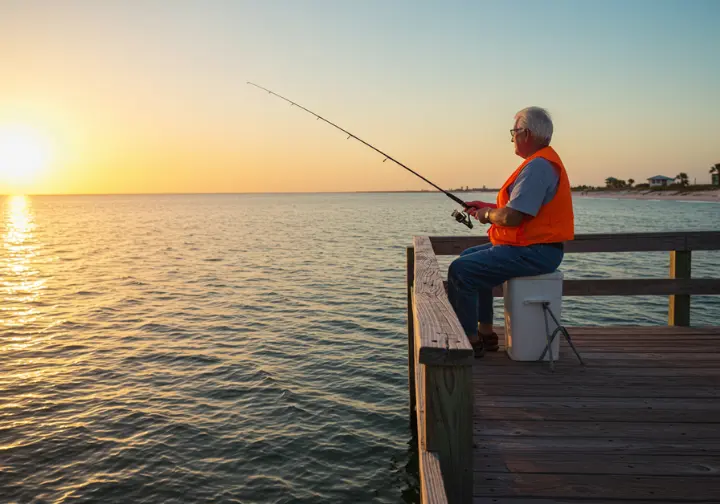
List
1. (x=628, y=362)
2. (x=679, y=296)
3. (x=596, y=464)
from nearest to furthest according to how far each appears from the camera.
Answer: (x=596, y=464)
(x=628, y=362)
(x=679, y=296)

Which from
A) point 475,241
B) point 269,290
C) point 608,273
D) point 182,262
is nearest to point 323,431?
point 475,241

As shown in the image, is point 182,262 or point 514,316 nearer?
point 514,316

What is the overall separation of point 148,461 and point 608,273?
1766 centimetres

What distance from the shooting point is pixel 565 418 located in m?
3.46

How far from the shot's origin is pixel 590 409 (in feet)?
11.8

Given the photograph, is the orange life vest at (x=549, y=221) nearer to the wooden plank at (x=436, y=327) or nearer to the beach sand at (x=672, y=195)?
the wooden plank at (x=436, y=327)

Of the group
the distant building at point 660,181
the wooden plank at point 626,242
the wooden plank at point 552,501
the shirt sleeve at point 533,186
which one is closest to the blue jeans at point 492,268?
the shirt sleeve at point 533,186

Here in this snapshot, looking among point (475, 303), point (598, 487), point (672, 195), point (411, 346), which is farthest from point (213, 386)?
point (672, 195)

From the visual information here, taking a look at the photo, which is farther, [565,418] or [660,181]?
[660,181]

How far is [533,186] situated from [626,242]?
6.89 feet

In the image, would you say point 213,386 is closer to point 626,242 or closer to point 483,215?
point 483,215

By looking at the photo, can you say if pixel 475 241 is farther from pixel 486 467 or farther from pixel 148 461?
pixel 148 461

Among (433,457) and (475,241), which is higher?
(475,241)

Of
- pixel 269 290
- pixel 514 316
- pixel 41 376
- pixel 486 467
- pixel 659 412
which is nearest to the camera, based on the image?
pixel 486 467
